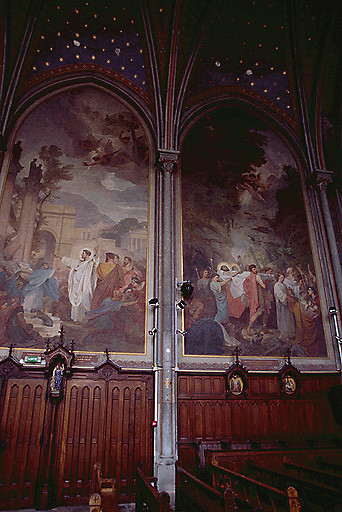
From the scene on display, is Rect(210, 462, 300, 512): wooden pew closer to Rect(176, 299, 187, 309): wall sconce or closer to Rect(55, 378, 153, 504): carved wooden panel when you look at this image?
Rect(55, 378, 153, 504): carved wooden panel

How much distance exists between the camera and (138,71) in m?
14.7

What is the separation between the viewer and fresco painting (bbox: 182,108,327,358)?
40.8 feet

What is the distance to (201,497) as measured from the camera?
6.32 meters

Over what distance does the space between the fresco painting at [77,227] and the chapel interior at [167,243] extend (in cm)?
5

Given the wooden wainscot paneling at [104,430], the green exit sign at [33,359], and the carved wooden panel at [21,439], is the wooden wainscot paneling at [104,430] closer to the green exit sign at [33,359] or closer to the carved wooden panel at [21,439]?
the carved wooden panel at [21,439]

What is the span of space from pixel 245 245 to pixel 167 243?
296cm

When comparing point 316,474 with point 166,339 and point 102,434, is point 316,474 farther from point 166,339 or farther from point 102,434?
point 102,434

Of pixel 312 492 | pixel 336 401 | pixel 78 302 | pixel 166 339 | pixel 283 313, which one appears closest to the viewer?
pixel 312 492

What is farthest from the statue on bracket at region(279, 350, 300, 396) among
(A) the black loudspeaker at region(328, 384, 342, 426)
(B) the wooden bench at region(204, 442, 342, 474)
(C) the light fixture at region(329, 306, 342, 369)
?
(B) the wooden bench at region(204, 442, 342, 474)

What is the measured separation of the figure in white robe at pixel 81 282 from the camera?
11.5 m

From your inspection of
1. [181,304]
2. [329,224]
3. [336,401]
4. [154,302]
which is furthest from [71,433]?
[329,224]

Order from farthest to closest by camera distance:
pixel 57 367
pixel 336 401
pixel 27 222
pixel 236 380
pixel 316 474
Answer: pixel 27 222 < pixel 336 401 < pixel 236 380 < pixel 57 367 < pixel 316 474

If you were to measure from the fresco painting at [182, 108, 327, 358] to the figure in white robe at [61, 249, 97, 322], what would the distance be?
2.97 meters

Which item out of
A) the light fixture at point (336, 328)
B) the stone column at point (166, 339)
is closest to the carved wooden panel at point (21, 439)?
the stone column at point (166, 339)
